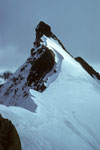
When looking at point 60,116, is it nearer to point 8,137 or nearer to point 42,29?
point 8,137

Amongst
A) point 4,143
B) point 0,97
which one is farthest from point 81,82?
point 0,97

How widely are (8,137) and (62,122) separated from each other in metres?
5.27

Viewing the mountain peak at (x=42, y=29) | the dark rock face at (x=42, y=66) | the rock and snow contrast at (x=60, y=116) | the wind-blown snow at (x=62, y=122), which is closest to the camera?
the wind-blown snow at (x=62, y=122)

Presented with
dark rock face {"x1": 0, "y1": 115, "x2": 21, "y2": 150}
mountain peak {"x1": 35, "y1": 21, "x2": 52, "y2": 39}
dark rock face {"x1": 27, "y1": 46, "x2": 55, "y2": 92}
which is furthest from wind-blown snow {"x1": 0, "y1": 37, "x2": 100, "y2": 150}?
mountain peak {"x1": 35, "y1": 21, "x2": 52, "y2": 39}

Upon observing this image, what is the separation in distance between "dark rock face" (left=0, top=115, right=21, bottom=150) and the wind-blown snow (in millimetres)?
1100

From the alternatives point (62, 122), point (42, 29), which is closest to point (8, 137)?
→ point (62, 122)

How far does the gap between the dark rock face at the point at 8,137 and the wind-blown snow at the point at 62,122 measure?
1.10 metres

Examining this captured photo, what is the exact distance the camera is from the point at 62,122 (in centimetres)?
902

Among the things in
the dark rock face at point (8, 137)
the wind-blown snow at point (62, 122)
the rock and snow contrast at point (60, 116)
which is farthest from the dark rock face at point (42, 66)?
the dark rock face at point (8, 137)

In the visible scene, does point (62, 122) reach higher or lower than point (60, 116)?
lower

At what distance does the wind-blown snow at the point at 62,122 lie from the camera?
6.32 metres

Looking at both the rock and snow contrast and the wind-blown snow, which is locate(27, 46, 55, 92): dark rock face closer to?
the rock and snow contrast

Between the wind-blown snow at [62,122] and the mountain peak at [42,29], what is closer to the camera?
the wind-blown snow at [62,122]

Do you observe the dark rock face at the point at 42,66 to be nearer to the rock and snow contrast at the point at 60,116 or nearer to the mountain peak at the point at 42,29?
the rock and snow contrast at the point at 60,116
